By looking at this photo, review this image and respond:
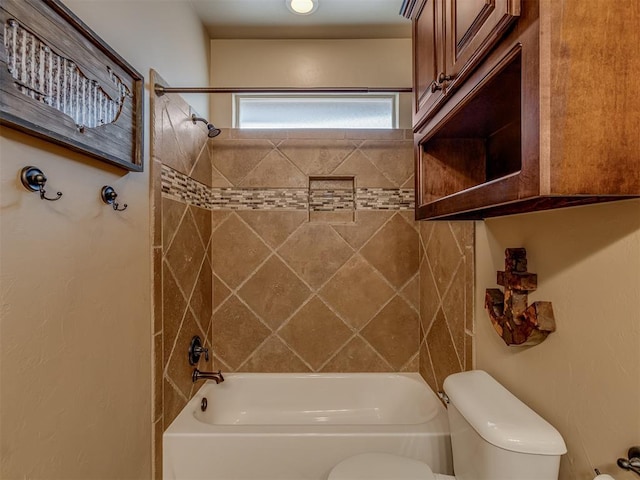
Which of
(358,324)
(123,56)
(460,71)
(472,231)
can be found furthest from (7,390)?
(358,324)

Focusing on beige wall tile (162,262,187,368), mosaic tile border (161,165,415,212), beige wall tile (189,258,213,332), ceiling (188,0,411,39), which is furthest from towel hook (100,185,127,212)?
ceiling (188,0,411,39)

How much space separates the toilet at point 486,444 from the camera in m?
0.89

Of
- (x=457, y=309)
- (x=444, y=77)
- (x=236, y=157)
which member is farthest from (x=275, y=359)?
(x=444, y=77)

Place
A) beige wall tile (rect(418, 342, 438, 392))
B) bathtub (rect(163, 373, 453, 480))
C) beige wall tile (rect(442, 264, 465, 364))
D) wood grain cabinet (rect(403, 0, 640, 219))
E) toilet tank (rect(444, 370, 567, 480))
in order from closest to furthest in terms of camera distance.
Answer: wood grain cabinet (rect(403, 0, 640, 219))
toilet tank (rect(444, 370, 567, 480))
bathtub (rect(163, 373, 453, 480))
beige wall tile (rect(442, 264, 465, 364))
beige wall tile (rect(418, 342, 438, 392))

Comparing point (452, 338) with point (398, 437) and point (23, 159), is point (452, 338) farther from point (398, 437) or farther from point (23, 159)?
point (23, 159)

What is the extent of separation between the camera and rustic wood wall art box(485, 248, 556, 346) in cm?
102

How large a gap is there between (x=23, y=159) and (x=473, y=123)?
128 centimetres

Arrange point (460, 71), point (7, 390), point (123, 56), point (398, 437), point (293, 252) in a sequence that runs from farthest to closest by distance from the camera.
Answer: point (293, 252)
point (398, 437)
point (123, 56)
point (460, 71)
point (7, 390)

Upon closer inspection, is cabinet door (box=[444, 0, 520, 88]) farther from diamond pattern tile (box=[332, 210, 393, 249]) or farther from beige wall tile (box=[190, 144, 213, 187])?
beige wall tile (box=[190, 144, 213, 187])

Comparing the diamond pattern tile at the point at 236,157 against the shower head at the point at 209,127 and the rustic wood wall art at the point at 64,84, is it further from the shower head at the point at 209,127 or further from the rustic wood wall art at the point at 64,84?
the rustic wood wall art at the point at 64,84

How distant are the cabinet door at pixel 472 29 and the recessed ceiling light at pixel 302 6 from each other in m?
1.25

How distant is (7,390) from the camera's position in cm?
78

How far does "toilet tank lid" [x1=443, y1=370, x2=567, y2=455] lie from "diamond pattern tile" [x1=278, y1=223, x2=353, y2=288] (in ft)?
3.72

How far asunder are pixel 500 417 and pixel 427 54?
3.86 ft
